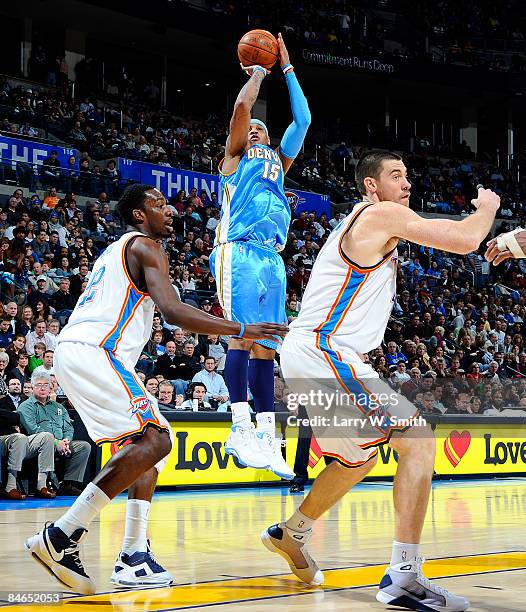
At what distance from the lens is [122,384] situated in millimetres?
4734

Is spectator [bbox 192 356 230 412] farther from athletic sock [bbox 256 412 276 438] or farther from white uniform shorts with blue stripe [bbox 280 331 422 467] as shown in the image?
white uniform shorts with blue stripe [bbox 280 331 422 467]

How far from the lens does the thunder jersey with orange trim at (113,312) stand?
488 centimetres

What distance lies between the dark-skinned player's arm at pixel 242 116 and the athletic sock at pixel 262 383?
139cm

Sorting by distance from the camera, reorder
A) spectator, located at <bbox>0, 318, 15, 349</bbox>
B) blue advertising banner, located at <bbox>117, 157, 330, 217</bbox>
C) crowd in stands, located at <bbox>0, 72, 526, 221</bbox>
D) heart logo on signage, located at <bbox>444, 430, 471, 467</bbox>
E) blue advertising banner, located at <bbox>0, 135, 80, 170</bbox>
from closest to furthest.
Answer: spectator, located at <bbox>0, 318, 15, 349</bbox>
heart logo on signage, located at <bbox>444, 430, 471, 467</bbox>
crowd in stands, located at <bbox>0, 72, 526, 221</bbox>
blue advertising banner, located at <bbox>0, 135, 80, 170</bbox>
blue advertising banner, located at <bbox>117, 157, 330, 217</bbox>

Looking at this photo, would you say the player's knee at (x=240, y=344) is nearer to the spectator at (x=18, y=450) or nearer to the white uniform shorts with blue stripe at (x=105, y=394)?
the white uniform shorts with blue stripe at (x=105, y=394)

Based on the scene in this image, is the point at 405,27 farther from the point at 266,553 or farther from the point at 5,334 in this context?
the point at 266,553

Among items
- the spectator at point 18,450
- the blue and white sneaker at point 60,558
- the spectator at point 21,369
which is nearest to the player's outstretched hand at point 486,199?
the blue and white sneaker at point 60,558

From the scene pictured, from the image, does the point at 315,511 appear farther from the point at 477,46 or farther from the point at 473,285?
the point at 477,46

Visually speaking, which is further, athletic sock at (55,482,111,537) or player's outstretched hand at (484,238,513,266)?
player's outstretched hand at (484,238,513,266)

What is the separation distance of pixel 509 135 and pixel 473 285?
13043mm

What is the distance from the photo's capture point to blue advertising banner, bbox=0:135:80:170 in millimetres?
17969

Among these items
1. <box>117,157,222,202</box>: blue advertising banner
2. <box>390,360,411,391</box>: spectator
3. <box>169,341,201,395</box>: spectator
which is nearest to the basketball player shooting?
<box>169,341,201,395</box>: spectator

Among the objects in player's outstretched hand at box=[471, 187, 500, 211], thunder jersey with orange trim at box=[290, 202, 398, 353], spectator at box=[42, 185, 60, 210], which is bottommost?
thunder jersey with orange trim at box=[290, 202, 398, 353]

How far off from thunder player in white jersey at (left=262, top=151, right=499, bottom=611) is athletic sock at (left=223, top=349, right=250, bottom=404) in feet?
4.61
